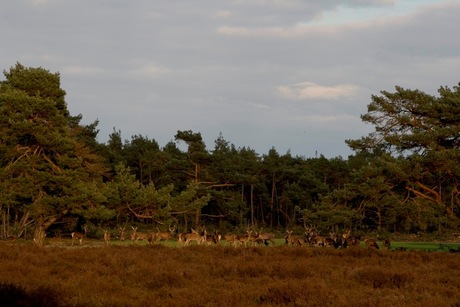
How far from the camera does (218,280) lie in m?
16.0

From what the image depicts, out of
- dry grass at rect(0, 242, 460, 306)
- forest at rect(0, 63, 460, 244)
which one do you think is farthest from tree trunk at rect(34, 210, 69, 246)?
dry grass at rect(0, 242, 460, 306)

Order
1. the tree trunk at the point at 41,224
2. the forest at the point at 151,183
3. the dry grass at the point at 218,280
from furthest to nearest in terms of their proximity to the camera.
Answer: the tree trunk at the point at 41,224 < the forest at the point at 151,183 < the dry grass at the point at 218,280

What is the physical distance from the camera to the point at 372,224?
2687 inches

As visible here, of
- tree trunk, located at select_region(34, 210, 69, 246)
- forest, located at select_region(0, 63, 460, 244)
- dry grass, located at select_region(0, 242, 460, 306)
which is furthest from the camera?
tree trunk, located at select_region(34, 210, 69, 246)

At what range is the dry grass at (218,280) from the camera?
41.5 feet

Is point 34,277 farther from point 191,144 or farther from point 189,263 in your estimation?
point 191,144

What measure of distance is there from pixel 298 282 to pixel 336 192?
19644 mm

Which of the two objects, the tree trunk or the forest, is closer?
the forest

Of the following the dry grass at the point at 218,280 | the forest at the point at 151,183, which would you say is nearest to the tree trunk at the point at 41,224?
the forest at the point at 151,183

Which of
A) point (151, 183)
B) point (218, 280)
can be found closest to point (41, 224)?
point (151, 183)

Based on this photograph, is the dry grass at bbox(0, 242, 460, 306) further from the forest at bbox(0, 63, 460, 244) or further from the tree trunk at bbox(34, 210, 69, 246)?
the tree trunk at bbox(34, 210, 69, 246)

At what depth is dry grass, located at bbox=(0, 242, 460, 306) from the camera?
12648 millimetres

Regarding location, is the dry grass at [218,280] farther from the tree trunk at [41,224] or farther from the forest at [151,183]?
the tree trunk at [41,224]

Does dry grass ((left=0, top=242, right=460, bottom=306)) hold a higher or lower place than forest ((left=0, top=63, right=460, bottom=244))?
lower
